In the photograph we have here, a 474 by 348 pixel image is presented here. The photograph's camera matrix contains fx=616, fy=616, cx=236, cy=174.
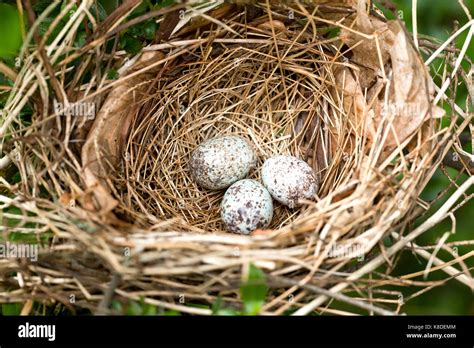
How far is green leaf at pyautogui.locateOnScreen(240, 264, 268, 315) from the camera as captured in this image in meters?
1.24

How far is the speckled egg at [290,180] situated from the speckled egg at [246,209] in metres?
0.04

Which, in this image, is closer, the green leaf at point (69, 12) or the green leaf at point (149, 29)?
the green leaf at point (69, 12)

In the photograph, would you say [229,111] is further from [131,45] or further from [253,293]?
[253,293]

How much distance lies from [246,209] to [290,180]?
0.15 metres

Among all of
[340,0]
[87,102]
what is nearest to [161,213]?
[87,102]

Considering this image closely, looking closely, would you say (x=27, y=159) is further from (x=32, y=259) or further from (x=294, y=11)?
(x=294, y=11)

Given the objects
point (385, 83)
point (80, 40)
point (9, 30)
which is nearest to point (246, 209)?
point (385, 83)

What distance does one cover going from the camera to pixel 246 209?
179 cm

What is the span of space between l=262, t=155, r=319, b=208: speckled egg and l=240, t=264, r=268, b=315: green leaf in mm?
572

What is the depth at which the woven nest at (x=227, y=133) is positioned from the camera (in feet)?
4.54

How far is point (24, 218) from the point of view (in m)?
1.41

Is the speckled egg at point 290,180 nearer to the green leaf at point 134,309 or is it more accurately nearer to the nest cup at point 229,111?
the nest cup at point 229,111

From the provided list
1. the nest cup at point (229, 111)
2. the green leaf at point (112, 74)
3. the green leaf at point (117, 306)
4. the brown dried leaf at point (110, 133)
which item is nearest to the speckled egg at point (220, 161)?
the nest cup at point (229, 111)
